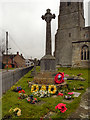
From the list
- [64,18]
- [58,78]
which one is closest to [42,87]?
[58,78]

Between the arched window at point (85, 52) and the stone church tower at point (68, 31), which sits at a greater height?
the stone church tower at point (68, 31)

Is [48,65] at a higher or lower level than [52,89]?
higher

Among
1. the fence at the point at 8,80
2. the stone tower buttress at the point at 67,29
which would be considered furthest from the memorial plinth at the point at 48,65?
the stone tower buttress at the point at 67,29

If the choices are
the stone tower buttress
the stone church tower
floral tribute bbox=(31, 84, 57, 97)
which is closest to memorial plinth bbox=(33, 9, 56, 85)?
floral tribute bbox=(31, 84, 57, 97)

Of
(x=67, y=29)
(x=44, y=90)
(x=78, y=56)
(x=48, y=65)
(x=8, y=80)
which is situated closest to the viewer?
(x=44, y=90)

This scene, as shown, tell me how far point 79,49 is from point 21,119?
20803 millimetres

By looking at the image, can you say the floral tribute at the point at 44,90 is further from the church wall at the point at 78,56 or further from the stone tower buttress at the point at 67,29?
the stone tower buttress at the point at 67,29

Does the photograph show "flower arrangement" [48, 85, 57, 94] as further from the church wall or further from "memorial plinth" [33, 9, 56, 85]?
the church wall

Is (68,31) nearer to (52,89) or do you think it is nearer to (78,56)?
(78,56)

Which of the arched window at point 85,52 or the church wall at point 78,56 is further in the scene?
the church wall at point 78,56

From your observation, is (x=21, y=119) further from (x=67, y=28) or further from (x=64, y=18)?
(x=64, y=18)

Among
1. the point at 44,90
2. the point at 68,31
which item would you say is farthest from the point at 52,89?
the point at 68,31

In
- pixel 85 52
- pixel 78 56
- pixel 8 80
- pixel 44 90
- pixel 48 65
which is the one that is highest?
pixel 85 52

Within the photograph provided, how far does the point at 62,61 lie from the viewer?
27781 millimetres
